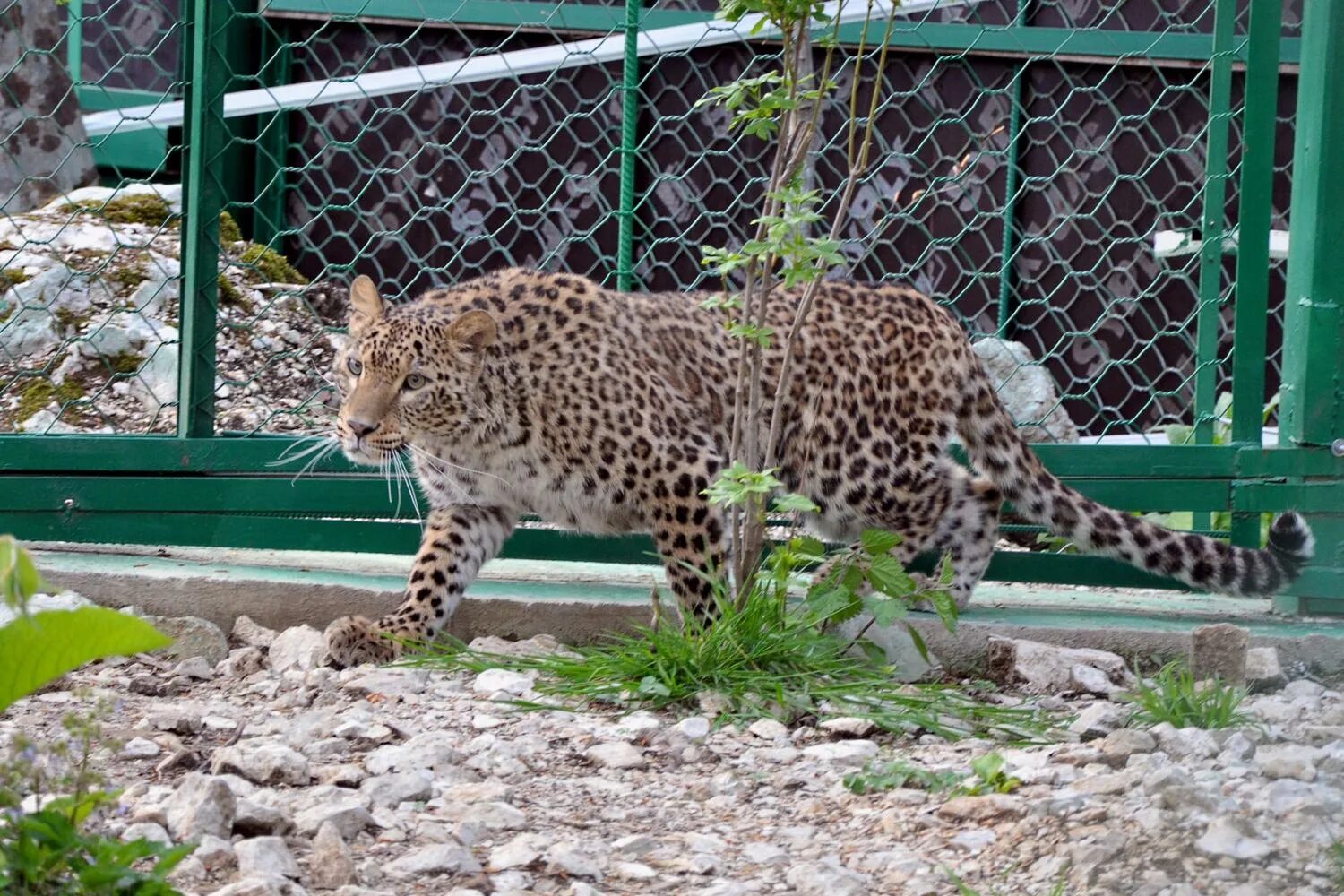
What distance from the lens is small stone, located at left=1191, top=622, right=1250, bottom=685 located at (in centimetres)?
438

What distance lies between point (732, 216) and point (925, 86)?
1.09m

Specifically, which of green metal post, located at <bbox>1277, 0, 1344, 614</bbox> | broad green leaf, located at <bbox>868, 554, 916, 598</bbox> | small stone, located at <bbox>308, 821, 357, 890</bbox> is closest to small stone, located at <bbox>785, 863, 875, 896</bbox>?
small stone, located at <bbox>308, 821, 357, 890</bbox>

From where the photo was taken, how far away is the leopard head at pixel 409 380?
15.4 ft

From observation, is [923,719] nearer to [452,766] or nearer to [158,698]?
[452,766]

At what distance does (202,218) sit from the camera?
16.9 ft

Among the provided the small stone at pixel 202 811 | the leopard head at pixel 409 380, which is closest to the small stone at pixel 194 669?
the leopard head at pixel 409 380

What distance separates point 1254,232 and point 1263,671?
1449 mm

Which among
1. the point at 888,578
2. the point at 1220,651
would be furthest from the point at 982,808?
the point at 1220,651

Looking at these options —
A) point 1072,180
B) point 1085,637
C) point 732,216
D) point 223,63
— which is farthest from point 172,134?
point 1085,637

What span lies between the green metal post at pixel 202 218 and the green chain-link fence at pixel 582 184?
0.51m

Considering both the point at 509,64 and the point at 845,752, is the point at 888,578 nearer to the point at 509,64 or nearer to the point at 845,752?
the point at 845,752

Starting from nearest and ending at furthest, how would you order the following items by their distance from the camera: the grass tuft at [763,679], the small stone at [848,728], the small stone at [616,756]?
1. the small stone at [616,756]
2. the small stone at [848,728]
3. the grass tuft at [763,679]

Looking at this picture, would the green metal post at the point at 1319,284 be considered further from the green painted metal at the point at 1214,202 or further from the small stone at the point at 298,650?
the small stone at the point at 298,650

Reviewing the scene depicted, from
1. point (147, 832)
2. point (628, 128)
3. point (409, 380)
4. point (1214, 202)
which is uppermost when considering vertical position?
point (628, 128)
